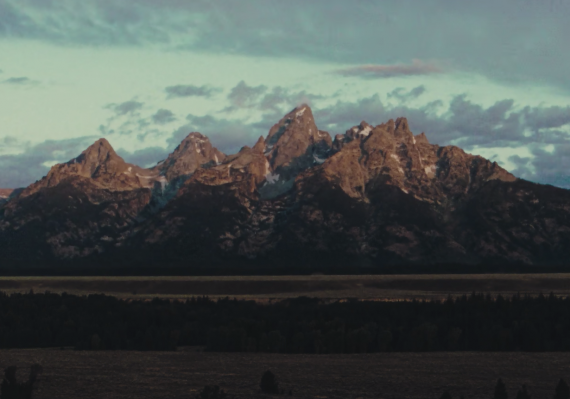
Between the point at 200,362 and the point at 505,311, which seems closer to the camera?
the point at 200,362

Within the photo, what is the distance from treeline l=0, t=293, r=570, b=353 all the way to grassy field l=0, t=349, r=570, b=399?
7.51m

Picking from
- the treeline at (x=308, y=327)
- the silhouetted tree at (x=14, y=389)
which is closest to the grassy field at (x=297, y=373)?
the silhouetted tree at (x=14, y=389)

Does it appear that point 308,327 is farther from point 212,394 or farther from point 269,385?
point 212,394

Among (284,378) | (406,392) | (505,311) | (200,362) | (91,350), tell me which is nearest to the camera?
(406,392)

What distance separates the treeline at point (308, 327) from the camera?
144 m

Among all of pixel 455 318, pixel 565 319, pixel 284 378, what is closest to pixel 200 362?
pixel 284 378

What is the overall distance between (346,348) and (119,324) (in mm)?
43153

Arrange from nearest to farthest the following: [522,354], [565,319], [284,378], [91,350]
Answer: [284,378], [522,354], [91,350], [565,319]

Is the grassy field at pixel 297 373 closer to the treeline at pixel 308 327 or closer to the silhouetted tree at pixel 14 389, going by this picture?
the silhouetted tree at pixel 14 389

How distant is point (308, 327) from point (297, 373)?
145 feet

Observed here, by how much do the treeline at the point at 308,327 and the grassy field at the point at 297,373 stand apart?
Result: 7.51 metres

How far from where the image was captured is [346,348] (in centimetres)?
14200

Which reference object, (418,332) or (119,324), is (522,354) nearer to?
(418,332)

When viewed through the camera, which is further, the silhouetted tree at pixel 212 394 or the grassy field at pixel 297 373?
the grassy field at pixel 297 373
